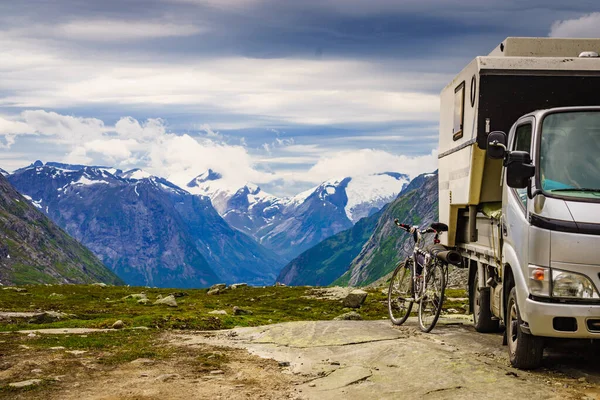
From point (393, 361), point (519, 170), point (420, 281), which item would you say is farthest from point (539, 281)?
point (420, 281)

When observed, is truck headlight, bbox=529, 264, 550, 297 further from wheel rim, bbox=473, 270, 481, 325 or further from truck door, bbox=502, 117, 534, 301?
wheel rim, bbox=473, 270, 481, 325

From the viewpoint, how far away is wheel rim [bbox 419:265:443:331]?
17.2 meters

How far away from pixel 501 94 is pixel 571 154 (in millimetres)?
4359

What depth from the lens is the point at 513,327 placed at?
12.7m

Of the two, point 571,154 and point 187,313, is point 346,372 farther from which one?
point 187,313

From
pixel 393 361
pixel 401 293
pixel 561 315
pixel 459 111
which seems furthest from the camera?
pixel 401 293

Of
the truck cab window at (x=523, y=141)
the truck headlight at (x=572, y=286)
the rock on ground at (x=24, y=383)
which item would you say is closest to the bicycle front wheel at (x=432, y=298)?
the truck cab window at (x=523, y=141)

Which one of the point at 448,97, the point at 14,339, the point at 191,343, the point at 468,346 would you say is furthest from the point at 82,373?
the point at 448,97

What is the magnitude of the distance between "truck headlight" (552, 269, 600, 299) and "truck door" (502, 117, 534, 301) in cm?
70

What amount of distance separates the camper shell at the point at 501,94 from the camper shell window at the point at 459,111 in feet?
0.09

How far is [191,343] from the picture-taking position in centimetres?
1950

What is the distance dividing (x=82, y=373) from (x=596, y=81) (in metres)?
13.5

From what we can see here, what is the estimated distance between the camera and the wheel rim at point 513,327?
1248 cm

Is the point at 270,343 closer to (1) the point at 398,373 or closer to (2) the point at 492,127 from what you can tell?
(1) the point at 398,373
